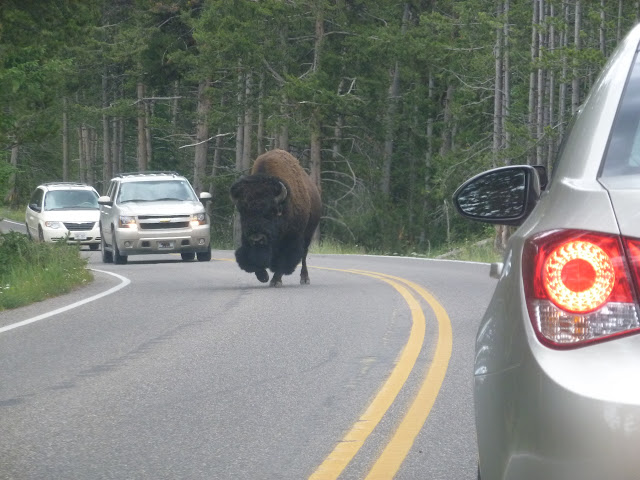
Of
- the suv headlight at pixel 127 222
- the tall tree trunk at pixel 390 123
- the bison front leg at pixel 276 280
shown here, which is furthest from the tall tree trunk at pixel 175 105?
the bison front leg at pixel 276 280

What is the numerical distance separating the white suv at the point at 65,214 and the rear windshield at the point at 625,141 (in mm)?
31038

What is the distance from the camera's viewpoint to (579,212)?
3.08 meters

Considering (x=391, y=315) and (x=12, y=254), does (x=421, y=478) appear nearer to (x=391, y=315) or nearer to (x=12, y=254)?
(x=391, y=315)

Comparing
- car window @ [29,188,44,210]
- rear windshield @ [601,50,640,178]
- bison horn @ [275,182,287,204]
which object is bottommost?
car window @ [29,188,44,210]

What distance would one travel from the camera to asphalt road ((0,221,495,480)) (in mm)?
6320

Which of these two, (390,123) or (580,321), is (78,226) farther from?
(580,321)

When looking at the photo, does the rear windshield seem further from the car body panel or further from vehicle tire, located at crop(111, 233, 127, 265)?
vehicle tire, located at crop(111, 233, 127, 265)

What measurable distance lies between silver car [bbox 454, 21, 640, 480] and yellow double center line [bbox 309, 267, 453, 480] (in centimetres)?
270

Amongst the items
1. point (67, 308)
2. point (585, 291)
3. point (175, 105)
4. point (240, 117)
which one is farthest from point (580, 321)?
point (175, 105)

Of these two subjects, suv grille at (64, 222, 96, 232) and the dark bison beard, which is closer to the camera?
the dark bison beard

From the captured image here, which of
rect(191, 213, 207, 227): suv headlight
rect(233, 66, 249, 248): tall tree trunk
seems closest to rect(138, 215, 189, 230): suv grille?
rect(191, 213, 207, 227): suv headlight

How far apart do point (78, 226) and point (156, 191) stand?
697cm

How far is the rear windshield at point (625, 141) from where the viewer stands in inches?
126

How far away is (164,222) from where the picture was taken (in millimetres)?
27031
